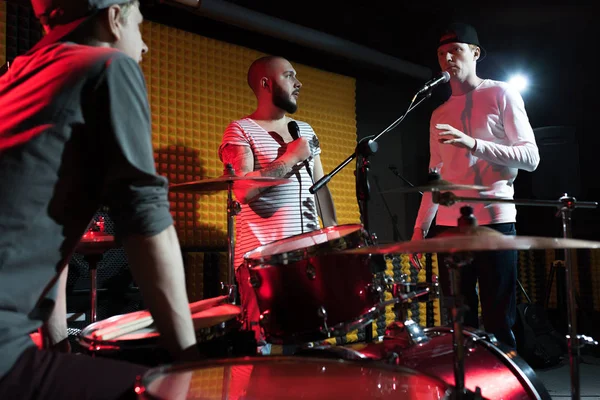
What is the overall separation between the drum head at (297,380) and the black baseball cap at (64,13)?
68 cm

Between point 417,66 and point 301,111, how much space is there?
1493 millimetres

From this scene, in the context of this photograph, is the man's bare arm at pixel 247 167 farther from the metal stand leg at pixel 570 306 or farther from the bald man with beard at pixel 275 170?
the metal stand leg at pixel 570 306

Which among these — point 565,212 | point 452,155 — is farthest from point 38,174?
point 452,155

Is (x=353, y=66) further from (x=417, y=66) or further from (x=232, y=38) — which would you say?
(x=232, y=38)

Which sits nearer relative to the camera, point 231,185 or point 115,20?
point 115,20

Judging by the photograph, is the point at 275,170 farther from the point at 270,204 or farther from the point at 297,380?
the point at 297,380

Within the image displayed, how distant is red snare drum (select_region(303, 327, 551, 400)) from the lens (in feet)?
6.05

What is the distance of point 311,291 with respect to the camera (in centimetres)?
209

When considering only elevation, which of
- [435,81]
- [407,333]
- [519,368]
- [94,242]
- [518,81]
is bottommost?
[519,368]

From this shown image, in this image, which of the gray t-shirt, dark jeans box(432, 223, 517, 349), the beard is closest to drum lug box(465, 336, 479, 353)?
dark jeans box(432, 223, 517, 349)

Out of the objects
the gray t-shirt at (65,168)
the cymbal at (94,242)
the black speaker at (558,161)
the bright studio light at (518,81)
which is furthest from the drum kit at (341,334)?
the bright studio light at (518,81)

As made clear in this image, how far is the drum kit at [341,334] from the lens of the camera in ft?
3.17

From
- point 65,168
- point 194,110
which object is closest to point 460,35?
point 194,110

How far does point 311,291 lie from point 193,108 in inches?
99.1
